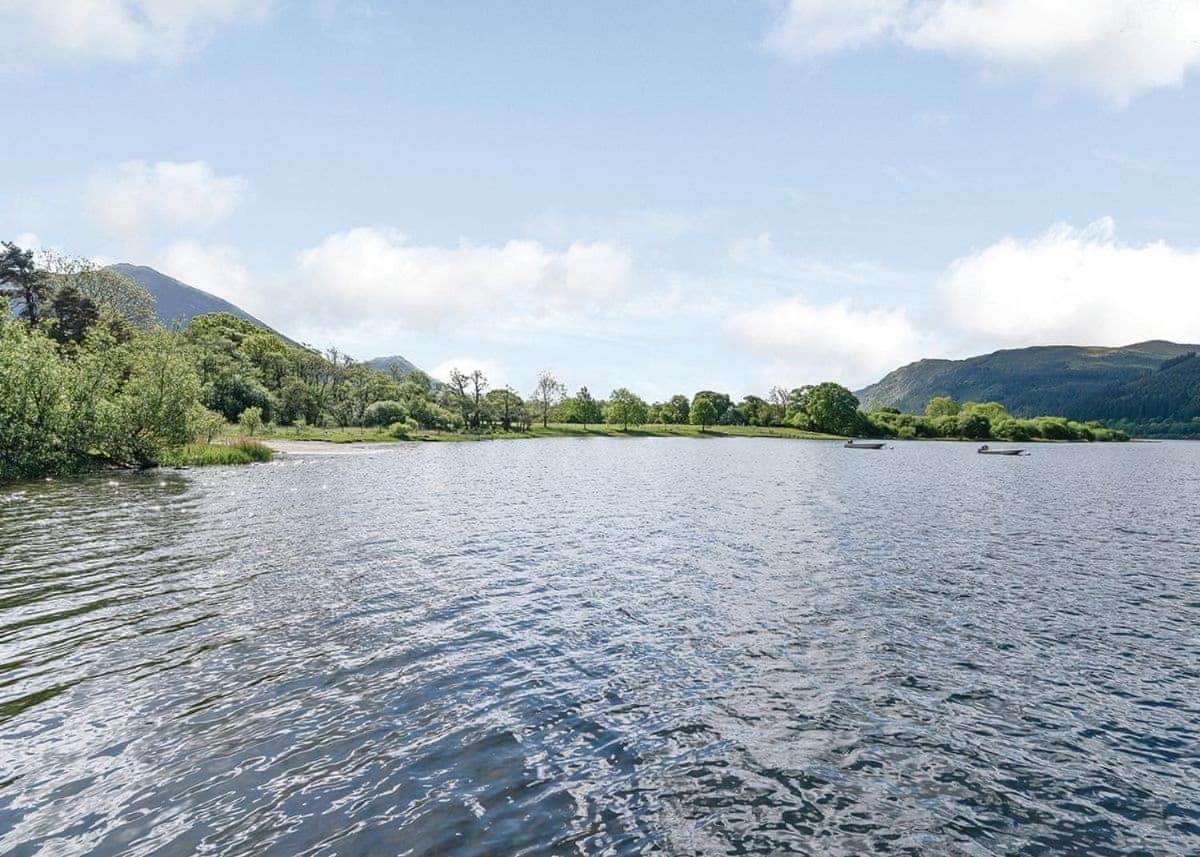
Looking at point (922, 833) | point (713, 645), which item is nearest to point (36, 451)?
point (713, 645)

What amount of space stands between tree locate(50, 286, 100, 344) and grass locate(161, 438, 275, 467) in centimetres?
3906

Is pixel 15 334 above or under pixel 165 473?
above

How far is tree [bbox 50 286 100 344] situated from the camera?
102 metres

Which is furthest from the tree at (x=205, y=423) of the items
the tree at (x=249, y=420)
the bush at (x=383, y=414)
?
the bush at (x=383, y=414)

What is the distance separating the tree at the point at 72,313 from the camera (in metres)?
102

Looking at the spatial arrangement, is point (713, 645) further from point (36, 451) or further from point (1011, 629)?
point (36, 451)

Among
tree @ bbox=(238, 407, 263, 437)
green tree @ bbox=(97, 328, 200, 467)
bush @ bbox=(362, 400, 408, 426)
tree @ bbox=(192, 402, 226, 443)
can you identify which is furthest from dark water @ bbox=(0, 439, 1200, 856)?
bush @ bbox=(362, 400, 408, 426)

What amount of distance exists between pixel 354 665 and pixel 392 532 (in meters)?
21.2

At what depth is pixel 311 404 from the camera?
179375mm

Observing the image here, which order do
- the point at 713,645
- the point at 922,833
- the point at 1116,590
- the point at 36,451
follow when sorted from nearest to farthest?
the point at 922,833 → the point at 713,645 → the point at 1116,590 → the point at 36,451

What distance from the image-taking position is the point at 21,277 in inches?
4540

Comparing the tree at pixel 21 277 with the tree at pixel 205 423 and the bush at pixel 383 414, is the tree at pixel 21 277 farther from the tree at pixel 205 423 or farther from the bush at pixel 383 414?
the bush at pixel 383 414

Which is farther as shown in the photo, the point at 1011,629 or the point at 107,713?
the point at 1011,629

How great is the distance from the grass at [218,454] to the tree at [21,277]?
6298 centimetres
